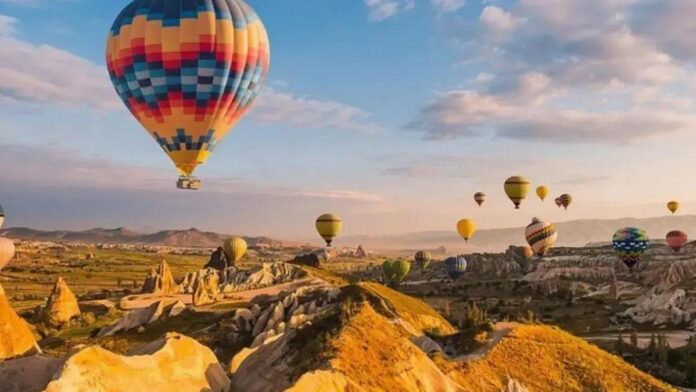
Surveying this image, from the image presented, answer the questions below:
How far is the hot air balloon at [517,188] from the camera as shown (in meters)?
101

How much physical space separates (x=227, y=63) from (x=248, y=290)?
4327cm

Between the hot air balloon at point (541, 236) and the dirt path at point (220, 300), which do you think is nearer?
the dirt path at point (220, 300)

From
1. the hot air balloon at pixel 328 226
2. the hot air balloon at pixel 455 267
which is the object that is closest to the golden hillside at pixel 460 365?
the hot air balloon at pixel 328 226

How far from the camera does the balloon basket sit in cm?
5294

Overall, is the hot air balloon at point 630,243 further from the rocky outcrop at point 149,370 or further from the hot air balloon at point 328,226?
the rocky outcrop at point 149,370

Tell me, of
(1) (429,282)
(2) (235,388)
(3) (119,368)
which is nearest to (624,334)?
(2) (235,388)

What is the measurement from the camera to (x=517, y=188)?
101000 millimetres

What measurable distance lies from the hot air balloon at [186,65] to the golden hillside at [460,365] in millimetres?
25534

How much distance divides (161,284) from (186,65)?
156ft

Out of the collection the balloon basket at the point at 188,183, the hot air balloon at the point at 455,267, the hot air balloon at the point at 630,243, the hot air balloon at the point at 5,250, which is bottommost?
the hot air balloon at the point at 455,267

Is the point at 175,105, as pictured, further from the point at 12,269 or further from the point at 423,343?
the point at 12,269

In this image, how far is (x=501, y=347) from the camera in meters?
27.1

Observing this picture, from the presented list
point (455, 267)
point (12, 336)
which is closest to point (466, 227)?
point (455, 267)

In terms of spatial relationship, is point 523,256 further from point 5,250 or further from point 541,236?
point 5,250
